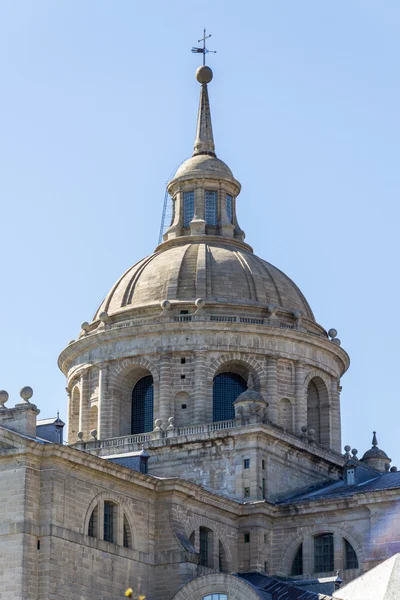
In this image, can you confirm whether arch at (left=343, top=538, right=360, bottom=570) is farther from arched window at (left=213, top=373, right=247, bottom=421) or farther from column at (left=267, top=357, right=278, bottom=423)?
arched window at (left=213, top=373, right=247, bottom=421)

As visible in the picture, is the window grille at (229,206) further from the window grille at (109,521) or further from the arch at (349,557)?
the window grille at (109,521)

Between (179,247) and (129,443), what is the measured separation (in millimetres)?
13494

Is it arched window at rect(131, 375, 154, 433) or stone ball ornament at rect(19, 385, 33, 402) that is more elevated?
arched window at rect(131, 375, 154, 433)

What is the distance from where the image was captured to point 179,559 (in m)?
65.4

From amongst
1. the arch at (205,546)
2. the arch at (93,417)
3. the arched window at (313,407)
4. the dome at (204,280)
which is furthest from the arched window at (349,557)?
the arch at (93,417)

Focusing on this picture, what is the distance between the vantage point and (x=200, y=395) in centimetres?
7875

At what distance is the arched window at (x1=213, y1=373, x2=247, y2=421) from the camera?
8031cm

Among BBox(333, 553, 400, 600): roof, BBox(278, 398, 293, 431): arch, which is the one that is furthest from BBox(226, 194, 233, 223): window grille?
BBox(333, 553, 400, 600): roof

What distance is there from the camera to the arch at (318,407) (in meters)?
84.0

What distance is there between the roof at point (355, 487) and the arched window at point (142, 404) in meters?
10.5

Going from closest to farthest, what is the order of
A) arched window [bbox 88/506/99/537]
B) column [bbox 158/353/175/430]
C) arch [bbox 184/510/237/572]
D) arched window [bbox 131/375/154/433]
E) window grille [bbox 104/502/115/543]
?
arched window [bbox 88/506/99/537] < window grille [bbox 104/502/115/543] < arch [bbox 184/510/237/572] < column [bbox 158/353/175/430] < arched window [bbox 131/375/154/433]

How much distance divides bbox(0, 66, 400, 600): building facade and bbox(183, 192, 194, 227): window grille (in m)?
Result: 0.13

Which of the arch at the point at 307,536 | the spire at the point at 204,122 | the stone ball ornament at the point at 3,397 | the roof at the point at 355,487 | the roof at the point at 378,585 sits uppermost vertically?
the spire at the point at 204,122

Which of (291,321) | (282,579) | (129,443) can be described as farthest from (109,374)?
(282,579)
